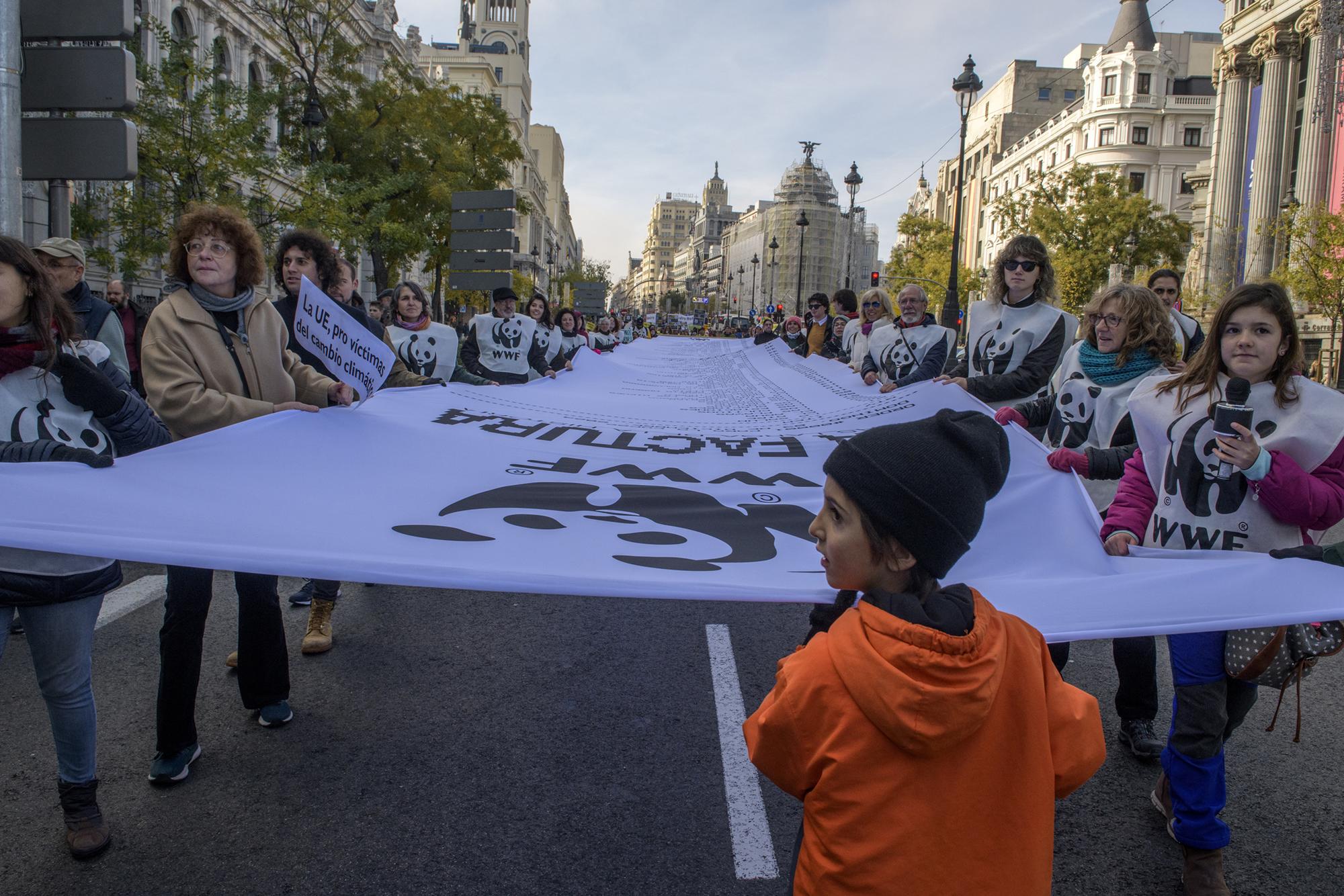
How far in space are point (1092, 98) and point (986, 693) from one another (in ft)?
290

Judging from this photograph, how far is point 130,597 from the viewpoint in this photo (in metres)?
5.97

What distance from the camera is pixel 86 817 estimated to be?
304 cm

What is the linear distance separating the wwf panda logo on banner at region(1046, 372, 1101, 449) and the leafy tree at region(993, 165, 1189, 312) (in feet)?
151

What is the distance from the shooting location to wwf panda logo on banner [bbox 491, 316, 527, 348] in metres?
9.22

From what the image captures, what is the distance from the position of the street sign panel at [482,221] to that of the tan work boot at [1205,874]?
15.5 meters

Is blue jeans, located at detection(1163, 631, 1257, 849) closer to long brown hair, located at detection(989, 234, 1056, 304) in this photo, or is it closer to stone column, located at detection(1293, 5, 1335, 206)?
long brown hair, located at detection(989, 234, 1056, 304)

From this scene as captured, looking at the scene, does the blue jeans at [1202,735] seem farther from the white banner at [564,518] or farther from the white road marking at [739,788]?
the white road marking at [739,788]

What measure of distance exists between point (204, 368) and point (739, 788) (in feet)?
8.52

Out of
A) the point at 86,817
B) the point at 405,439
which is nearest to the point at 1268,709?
the point at 405,439

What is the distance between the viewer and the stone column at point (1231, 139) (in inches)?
1865

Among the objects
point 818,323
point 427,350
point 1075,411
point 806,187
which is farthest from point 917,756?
point 806,187

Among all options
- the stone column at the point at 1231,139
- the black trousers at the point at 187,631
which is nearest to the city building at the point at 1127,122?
the stone column at the point at 1231,139

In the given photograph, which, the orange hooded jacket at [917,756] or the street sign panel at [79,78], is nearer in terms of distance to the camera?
the orange hooded jacket at [917,756]

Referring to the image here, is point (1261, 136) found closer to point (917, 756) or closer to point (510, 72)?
point (917, 756)
